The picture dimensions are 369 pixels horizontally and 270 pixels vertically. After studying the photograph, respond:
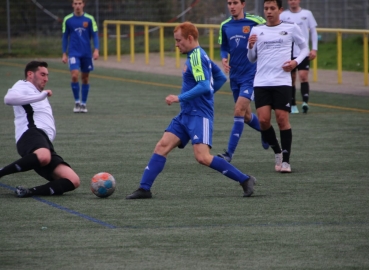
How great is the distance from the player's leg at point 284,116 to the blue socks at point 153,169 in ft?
7.19

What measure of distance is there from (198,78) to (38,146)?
185 cm

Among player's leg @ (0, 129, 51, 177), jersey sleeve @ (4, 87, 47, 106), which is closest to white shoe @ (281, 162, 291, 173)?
player's leg @ (0, 129, 51, 177)

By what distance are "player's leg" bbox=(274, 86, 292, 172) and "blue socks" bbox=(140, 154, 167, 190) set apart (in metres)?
2.19

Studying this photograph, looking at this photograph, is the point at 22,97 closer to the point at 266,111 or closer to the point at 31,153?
the point at 31,153

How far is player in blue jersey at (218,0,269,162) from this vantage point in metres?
11.6

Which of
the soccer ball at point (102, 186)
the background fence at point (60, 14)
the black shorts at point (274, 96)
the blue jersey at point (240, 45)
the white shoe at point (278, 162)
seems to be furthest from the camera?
the background fence at point (60, 14)

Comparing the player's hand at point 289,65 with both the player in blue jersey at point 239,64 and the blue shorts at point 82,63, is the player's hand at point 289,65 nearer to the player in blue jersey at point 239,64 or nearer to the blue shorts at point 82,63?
the player in blue jersey at point 239,64

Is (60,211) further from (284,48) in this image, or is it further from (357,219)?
(284,48)

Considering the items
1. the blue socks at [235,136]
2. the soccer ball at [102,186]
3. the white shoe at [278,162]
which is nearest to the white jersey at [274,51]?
the white shoe at [278,162]

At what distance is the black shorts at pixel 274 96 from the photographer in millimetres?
10609

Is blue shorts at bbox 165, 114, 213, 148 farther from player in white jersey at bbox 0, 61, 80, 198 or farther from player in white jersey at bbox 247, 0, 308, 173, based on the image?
player in white jersey at bbox 247, 0, 308, 173

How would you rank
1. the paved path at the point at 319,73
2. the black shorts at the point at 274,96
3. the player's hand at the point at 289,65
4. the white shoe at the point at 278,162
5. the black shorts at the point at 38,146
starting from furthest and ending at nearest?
the paved path at the point at 319,73 < the white shoe at the point at 278,162 < the black shorts at the point at 274,96 < the player's hand at the point at 289,65 < the black shorts at the point at 38,146

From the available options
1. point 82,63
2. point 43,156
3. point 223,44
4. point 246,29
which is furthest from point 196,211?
point 82,63

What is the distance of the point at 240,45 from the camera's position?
11828mm
